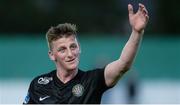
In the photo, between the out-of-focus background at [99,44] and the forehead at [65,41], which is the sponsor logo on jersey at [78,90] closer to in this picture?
the forehead at [65,41]

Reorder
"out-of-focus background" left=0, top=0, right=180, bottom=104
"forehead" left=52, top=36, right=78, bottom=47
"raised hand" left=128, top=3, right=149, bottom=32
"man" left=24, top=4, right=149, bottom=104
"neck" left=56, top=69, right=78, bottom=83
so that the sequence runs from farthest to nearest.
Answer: "out-of-focus background" left=0, top=0, right=180, bottom=104 < "neck" left=56, top=69, right=78, bottom=83 < "forehead" left=52, top=36, right=78, bottom=47 < "man" left=24, top=4, right=149, bottom=104 < "raised hand" left=128, top=3, right=149, bottom=32

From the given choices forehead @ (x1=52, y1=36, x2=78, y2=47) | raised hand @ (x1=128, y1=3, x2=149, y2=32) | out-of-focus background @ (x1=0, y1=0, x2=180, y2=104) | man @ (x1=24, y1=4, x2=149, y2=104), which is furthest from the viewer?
out-of-focus background @ (x1=0, y1=0, x2=180, y2=104)

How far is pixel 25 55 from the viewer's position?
1611 cm

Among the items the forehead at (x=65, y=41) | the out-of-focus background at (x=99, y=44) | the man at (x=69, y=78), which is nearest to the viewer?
the man at (x=69, y=78)

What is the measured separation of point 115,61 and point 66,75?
1.73 ft

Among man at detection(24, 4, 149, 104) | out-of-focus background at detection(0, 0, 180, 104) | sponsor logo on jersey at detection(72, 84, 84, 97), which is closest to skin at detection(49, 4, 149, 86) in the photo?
man at detection(24, 4, 149, 104)

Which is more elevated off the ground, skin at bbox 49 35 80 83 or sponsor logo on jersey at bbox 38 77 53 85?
skin at bbox 49 35 80 83

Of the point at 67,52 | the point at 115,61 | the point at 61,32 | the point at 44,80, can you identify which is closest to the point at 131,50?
the point at 115,61

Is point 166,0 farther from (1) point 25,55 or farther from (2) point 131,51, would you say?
(2) point 131,51

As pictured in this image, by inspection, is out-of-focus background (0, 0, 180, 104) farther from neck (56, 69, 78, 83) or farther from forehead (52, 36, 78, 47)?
forehead (52, 36, 78, 47)

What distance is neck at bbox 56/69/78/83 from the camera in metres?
6.71

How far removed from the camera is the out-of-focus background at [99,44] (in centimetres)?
1565

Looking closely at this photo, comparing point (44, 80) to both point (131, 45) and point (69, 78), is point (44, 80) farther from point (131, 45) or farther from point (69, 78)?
point (131, 45)

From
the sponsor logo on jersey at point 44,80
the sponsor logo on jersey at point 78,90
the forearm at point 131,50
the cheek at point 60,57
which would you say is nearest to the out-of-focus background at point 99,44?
the sponsor logo on jersey at point 44,80
